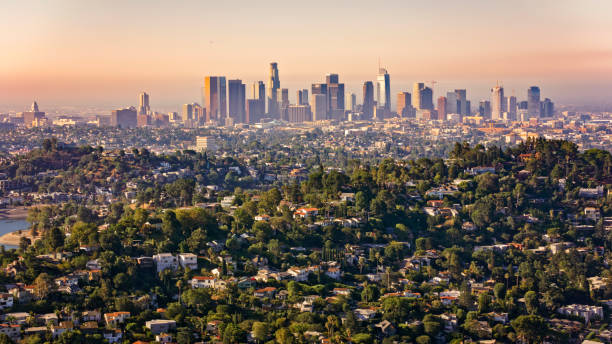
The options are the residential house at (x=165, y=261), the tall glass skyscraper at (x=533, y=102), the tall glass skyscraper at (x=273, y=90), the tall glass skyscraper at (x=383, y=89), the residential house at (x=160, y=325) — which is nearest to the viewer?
the residential house at (x=160, y=325)

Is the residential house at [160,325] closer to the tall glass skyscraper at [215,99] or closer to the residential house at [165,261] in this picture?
the residential house at [165,261]

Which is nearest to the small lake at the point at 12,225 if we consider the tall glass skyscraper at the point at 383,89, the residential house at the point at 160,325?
the residential house at the point at 160,325

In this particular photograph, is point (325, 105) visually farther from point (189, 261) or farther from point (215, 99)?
point (189, 261)

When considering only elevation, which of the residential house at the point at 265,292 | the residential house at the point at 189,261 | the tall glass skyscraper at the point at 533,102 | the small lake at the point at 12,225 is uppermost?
the tall glass skyscraper at the point at 533,102

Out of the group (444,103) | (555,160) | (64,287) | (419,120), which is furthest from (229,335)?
(444,103)

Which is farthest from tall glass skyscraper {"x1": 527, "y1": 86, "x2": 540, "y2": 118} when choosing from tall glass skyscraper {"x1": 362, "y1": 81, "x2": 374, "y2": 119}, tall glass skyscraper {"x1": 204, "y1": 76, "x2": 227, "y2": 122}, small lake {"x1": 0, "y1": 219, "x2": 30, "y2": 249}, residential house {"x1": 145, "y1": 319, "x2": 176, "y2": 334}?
residential house {"x1": 145, "y1": 319, "x2": 176, "y2": 334}

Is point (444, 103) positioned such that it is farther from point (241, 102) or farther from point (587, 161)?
point (587, 161)

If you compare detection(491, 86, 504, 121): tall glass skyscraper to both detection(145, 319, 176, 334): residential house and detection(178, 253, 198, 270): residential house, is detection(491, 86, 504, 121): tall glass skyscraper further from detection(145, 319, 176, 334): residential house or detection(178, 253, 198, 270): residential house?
detection(145, 319, 176, 334): residential house
